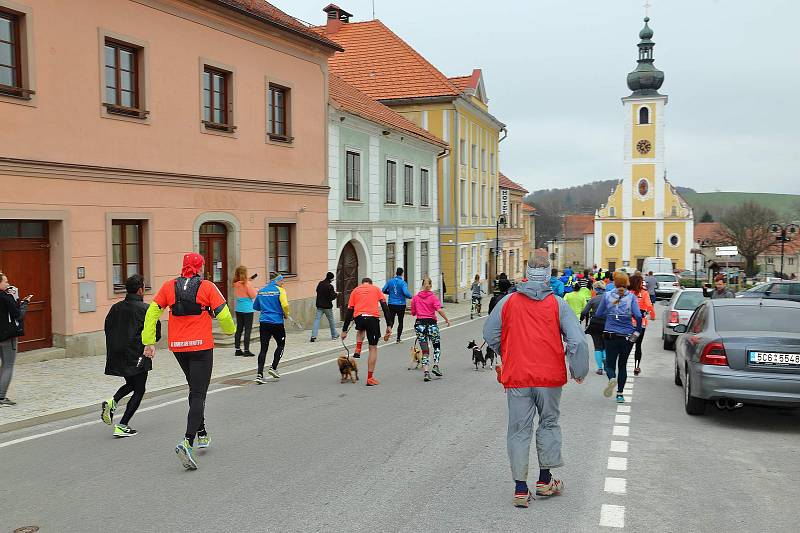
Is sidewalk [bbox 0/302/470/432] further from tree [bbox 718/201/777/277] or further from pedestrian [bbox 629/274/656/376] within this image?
tree [bbox 718/201/777/277]

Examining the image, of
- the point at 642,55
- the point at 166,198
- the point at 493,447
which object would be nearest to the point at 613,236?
the point at 642,55

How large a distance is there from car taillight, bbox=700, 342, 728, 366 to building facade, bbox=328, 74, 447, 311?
1543 cm

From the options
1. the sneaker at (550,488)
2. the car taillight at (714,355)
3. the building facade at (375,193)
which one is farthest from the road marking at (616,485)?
the building facade at (375,193)

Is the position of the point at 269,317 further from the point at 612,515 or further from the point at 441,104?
the point at 441,104

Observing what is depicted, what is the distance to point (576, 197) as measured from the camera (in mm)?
163125

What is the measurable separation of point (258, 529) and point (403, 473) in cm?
172

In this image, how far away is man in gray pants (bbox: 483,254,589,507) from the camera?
568 cm

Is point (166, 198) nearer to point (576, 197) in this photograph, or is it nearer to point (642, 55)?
point (642, 55)

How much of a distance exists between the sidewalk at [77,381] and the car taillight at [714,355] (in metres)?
7.37

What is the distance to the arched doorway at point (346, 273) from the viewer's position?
24870mm

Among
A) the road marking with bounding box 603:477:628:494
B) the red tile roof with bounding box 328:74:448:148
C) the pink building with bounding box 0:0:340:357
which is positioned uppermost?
the red tile roof with bounding box 328:74:448:148

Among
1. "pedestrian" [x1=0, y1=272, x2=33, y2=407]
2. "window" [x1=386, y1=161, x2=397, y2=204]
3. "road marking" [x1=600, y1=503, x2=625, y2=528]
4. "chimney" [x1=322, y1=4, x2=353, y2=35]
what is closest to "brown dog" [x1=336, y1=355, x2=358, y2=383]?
"pedestrian" [x1=0, y1=272, x2=33, y2=407]

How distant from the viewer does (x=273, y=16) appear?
64.8 ft

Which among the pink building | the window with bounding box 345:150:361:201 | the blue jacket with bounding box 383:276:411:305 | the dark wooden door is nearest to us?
the pink building
